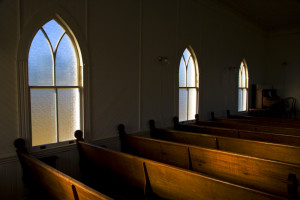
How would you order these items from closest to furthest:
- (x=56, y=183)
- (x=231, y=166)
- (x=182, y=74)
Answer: (x=56, y=183) → (x=231, y=166) → (x=182, y=74)

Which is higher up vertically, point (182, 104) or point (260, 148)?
point (182, 104)

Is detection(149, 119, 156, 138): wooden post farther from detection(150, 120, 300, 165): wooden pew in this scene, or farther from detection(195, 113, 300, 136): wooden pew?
detection(195, 113, 300, 136): wooden pew

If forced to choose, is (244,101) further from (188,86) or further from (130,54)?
(130,54)

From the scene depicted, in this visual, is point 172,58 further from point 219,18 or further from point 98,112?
point 219,18

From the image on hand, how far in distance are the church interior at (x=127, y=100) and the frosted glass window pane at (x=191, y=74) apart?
0.02 metres

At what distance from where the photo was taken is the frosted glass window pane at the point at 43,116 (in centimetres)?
257

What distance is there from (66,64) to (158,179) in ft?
5.96

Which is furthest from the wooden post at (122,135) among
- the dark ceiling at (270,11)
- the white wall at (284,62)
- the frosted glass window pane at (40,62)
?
the white wall at (284,62)

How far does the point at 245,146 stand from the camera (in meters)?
2.78

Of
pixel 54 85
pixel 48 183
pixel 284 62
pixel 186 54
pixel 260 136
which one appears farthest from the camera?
pixel 284 62

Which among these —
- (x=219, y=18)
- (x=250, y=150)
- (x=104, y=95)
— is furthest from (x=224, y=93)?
(x=104, y=95)

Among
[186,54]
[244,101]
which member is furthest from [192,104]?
[244,101]

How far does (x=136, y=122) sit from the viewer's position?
12.2 ft

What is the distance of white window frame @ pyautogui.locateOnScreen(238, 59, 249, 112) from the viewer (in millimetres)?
7129
